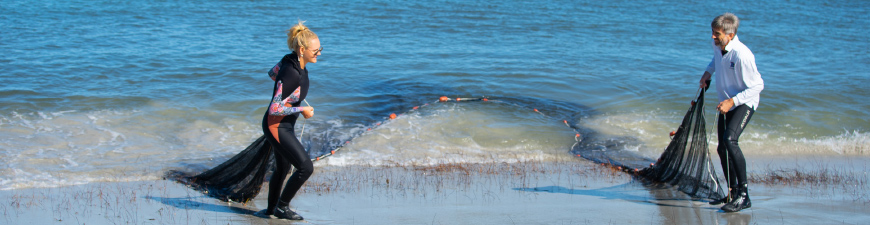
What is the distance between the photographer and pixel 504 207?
5.86 metres

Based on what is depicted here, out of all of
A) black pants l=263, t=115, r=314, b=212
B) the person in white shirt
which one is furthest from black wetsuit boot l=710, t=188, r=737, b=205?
black pants l=263, t=115, r=314, b=212

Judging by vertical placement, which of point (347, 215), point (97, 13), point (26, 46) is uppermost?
point (97, 13)

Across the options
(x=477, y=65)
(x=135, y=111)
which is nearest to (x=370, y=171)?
(x=135, y=111)

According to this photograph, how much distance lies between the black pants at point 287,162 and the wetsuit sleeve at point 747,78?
365cm

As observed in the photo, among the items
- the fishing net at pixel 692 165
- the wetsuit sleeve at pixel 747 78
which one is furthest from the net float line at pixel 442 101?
the wetsuit sleeve at pixel 747 78

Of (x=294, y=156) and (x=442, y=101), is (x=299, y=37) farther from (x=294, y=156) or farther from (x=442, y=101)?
(x=442, y=101)

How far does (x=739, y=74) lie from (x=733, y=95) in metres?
0.27

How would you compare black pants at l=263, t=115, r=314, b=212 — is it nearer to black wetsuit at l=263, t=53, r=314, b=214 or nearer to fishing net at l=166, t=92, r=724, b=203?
black wetsuit at l=263, t=53, r=314, b=214

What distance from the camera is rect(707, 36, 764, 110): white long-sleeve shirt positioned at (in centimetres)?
544

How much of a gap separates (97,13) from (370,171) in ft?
54.2

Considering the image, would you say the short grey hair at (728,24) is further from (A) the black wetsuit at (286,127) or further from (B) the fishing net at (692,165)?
(A) the black wetsuit at (286,127)

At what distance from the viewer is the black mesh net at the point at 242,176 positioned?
581 centimetres

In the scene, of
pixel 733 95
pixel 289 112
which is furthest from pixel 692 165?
pixel 289 112

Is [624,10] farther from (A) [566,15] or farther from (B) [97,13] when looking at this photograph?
(B) [97,13]
